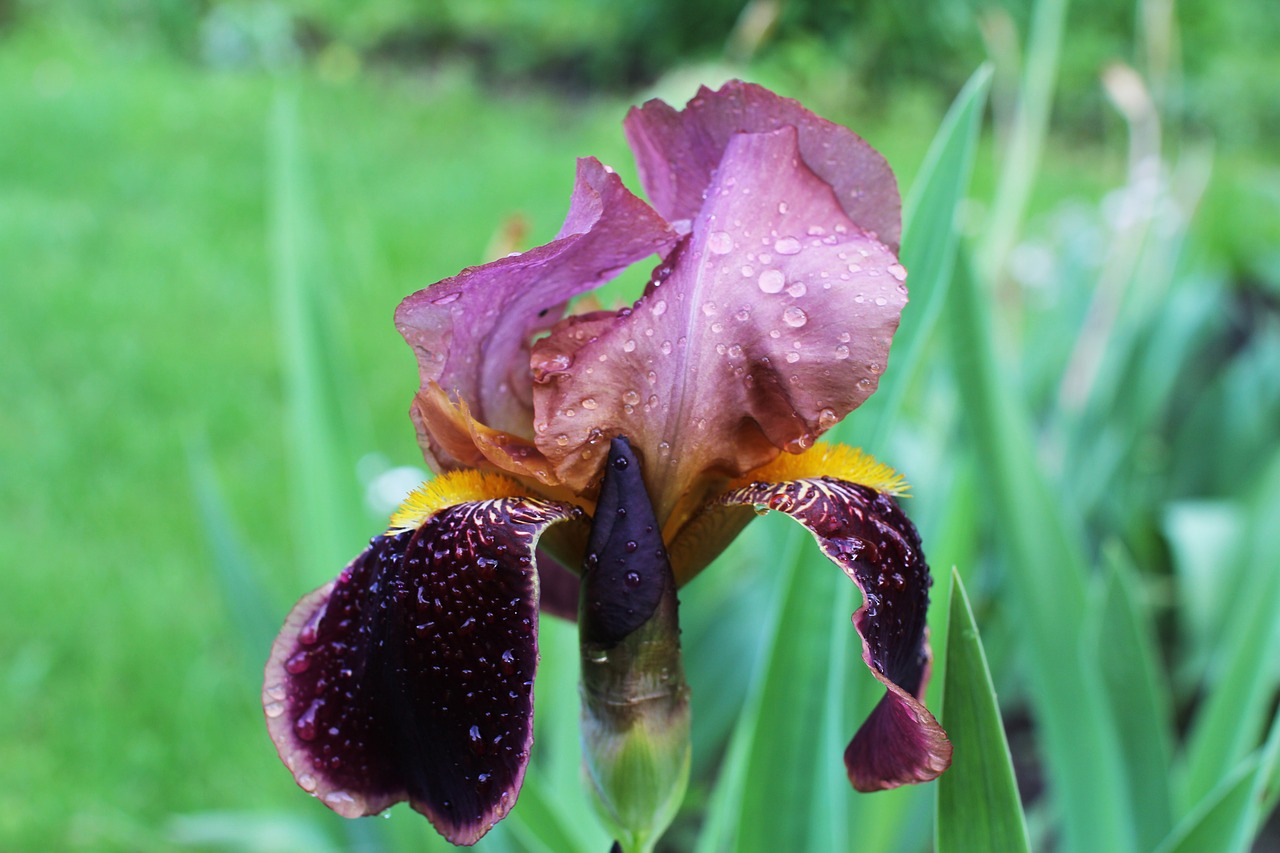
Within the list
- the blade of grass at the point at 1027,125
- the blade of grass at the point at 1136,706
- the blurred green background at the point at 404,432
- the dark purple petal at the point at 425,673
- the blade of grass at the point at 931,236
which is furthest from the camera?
the blade of grass at the point at 1027,125

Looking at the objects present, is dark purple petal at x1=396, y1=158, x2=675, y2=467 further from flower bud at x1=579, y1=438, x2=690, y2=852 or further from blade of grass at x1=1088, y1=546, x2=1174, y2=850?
blade of grass at x1=1088, y1=546, x2=1174, y2=850

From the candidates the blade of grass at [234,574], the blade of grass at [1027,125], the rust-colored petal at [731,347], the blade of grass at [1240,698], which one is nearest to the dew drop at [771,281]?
the rust-colored petal at [731,347]

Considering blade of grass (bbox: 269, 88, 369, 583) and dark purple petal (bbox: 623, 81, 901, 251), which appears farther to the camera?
blade of grass (bbox: 269, 88, 369, 583)

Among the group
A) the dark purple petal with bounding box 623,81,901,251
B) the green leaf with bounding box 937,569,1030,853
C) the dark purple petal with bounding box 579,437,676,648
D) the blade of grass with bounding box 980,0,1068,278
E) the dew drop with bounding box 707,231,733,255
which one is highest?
the blade of grass with bounding box 980,0,1068,278

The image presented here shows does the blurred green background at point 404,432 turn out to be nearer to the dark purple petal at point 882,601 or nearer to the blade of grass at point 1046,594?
the blade of grass at point 1046,594

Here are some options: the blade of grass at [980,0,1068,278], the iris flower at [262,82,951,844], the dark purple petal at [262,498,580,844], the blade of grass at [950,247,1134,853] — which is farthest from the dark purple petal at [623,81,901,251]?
the blade of grass at [980,0,1068,278]

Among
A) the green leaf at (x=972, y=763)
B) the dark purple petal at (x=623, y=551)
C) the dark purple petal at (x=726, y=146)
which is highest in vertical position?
the dark purple petal at (x=726, y=146)

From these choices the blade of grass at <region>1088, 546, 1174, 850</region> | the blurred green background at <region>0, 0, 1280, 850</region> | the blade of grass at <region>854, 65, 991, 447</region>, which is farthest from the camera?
the blurred green background at <region>0, 0, 1280, 850</region>

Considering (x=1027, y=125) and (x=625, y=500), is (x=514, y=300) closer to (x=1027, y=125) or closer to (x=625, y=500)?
(x=625, y=500)
